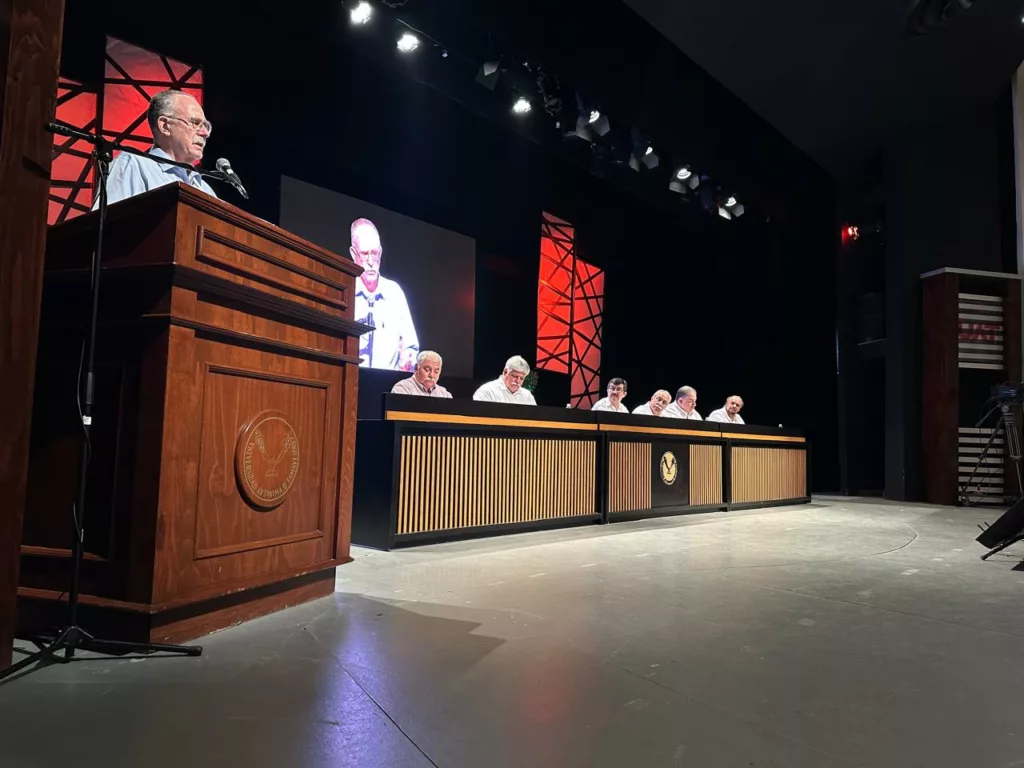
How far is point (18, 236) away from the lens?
1.60 metres

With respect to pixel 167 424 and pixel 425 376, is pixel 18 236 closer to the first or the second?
pixel 167 424

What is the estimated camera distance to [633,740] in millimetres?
1262

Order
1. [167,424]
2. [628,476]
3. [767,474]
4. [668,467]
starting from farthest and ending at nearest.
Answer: [767,474], [668,467], [628,476], [167,424]

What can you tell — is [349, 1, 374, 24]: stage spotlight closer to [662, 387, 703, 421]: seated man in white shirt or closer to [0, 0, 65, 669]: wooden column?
[0, 0, 65, 669]: wooden column

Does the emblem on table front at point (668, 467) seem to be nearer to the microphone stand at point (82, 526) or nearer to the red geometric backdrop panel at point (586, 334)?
the microphone stand at point (82, 526)

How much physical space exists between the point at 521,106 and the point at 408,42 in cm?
171

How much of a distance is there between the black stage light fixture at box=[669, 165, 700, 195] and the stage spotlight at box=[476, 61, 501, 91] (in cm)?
345

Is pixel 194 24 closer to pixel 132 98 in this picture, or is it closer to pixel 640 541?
pixel 132 98

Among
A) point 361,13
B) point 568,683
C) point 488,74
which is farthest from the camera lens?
point 488,74

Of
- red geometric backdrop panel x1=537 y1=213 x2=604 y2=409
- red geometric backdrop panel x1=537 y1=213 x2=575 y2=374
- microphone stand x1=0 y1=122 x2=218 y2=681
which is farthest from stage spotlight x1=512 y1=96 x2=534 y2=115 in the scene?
microphone stand x1=0 y1=122 x2=218 y2=681

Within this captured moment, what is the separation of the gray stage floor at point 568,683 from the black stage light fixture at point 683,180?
7.57 meters

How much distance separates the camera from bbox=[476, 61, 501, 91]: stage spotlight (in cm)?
667

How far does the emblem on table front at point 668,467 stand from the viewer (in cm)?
579

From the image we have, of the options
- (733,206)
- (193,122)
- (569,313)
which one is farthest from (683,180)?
(193,122)
